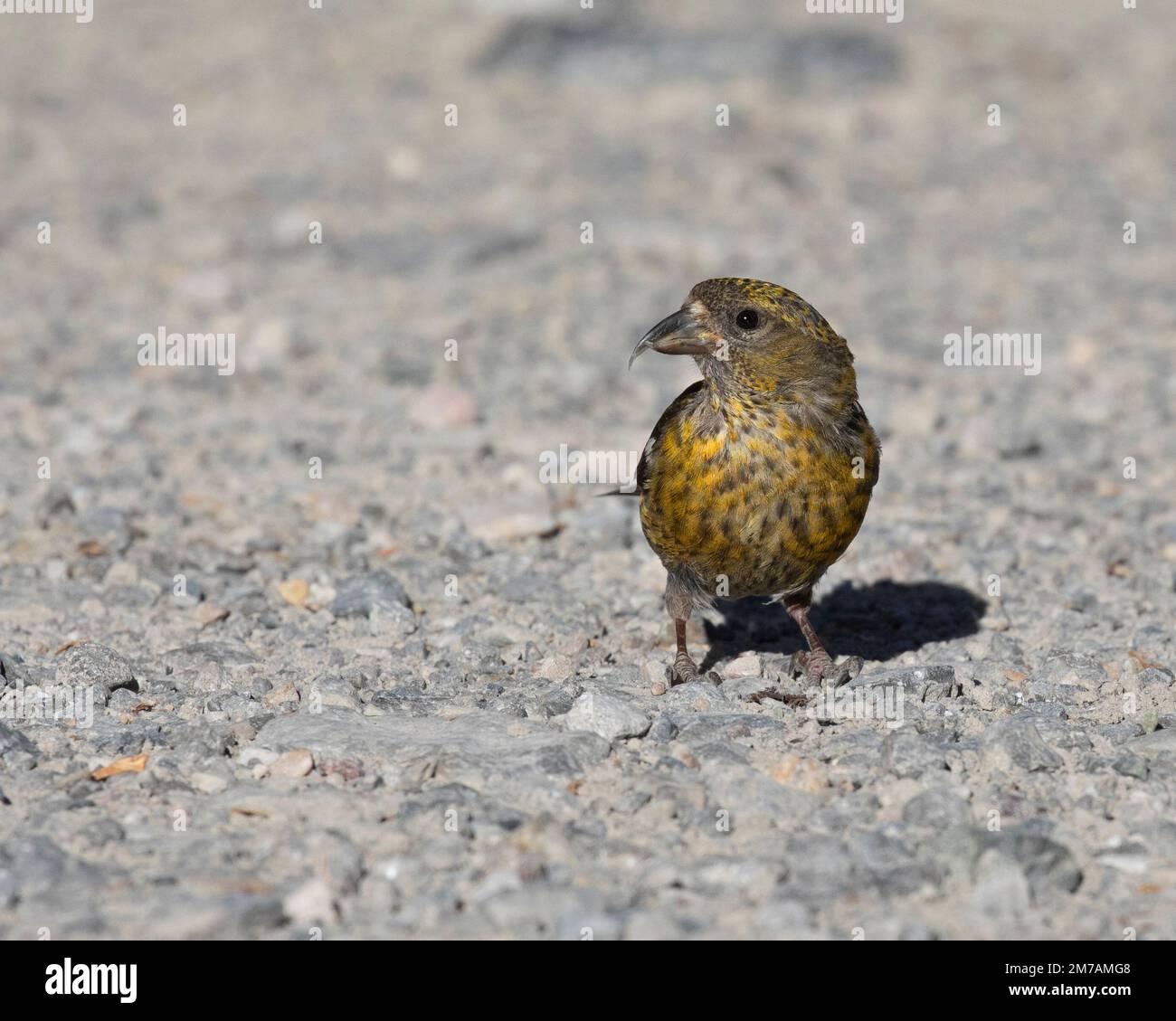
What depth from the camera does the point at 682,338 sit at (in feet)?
17.4

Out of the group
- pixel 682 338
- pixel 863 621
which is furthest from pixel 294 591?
pixel 863 621

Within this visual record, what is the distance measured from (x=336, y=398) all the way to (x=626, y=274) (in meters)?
2.80

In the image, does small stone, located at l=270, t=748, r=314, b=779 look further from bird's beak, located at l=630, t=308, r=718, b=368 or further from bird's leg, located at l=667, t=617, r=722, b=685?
bird's beak, located at l=630, t=308, r=718, b=368

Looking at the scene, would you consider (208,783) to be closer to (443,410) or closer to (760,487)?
(760,487)

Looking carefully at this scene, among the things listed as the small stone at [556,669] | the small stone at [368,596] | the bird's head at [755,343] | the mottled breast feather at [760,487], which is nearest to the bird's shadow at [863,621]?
the small stone at [556,669]

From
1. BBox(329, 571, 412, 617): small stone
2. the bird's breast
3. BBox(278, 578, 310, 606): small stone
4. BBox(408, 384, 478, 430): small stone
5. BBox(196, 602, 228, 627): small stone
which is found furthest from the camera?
BBox(408, 384, 478, 430): small stone

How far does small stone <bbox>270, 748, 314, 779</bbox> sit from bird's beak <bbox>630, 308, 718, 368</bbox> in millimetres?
1661

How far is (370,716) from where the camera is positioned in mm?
5215

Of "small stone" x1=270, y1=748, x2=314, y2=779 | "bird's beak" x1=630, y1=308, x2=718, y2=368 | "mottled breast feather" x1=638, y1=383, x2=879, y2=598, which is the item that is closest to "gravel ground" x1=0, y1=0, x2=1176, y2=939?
"small stone" x1=270, y1=748, x2=314, y2=779

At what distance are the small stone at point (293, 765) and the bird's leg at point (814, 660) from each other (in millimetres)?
1832

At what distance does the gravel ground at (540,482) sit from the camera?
13.8ft

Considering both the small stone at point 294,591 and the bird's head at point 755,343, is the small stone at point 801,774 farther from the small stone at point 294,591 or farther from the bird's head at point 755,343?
the small stone at point 294,591

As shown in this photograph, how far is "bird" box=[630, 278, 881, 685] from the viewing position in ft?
17.1
